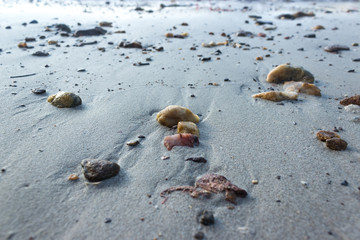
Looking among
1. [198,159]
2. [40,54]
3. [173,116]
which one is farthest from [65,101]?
[40,54]

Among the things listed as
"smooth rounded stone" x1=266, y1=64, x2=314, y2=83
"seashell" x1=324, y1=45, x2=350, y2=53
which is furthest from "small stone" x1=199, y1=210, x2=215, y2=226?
"seashell" x1=324, y1=45, x2=350, y2=53

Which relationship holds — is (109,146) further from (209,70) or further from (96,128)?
(209,70)

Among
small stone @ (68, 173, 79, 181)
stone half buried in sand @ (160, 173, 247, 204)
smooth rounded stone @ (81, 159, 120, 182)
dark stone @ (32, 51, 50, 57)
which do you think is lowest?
dark stone @ (32, 51, 50, 57)

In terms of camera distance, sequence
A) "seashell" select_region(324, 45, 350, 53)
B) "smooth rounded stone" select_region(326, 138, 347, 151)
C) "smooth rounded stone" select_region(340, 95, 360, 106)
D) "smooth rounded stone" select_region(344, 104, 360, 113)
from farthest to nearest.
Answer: "seashell" select_region(324, 45, 350, 53)
"smooth rounded stone" select_region(340, 95, 360, 106)
"smooth rounded stone" select_region(344, 104, 360, 113)
"smooth rounded stone" select_region(326, 138, 347, 151)

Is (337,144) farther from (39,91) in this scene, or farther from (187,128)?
(39,91)

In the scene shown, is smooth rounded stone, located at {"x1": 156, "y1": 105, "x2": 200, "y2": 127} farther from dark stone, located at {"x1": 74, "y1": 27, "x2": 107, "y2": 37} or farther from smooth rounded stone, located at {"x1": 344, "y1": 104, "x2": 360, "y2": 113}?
dark stone, located at {"x1": 74, "y1": 27, "x2": 107, "y2": 37}

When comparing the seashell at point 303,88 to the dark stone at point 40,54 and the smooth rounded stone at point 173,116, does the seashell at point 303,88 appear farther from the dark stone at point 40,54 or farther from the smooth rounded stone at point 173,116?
the dark stone at point 40,54
